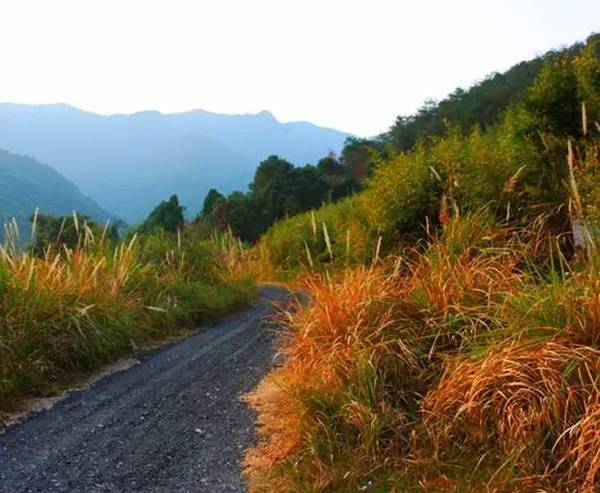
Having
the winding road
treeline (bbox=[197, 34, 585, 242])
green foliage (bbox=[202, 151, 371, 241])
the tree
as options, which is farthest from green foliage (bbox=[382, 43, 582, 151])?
the winding road

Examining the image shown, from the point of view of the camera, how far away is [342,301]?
4.59m

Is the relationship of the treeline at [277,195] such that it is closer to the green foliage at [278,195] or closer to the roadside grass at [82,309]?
the green foliage at [278,195]

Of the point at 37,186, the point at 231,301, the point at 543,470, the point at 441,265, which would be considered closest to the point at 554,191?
the point at 441,265

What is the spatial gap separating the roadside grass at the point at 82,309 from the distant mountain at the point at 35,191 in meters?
122

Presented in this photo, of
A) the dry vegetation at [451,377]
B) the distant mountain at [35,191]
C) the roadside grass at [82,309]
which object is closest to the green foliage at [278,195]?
the roadside grass at [82,309]

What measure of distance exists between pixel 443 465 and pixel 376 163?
670 centimetres

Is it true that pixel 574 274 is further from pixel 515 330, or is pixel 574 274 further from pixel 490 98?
pixel 490 98

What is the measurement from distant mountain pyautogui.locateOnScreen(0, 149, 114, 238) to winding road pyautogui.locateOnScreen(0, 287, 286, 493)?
126 metres

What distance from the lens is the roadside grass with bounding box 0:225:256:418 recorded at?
5160mm

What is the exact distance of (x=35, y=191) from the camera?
15350 centimetres

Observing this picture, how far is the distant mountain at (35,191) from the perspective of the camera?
13612cm

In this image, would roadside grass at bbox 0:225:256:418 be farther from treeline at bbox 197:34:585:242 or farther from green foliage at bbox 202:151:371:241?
green foliage at bbox 202:151:371:241

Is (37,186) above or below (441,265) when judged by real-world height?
above

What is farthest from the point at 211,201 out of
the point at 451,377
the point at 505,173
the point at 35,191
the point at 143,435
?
the point at 35,191
